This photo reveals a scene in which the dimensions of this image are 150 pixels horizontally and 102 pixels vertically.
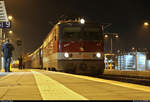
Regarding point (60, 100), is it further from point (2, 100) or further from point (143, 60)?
point (143, 60)

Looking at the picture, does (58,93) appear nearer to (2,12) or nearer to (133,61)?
(2,12)

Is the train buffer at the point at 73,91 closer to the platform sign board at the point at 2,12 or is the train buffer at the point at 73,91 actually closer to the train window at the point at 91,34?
the train window at the point at 91,34

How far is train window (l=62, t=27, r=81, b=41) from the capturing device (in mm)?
18812

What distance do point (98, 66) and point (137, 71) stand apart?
3.99 metres

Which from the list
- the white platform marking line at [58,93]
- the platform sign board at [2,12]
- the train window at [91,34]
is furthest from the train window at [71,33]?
the white platform marking line at [58,93]

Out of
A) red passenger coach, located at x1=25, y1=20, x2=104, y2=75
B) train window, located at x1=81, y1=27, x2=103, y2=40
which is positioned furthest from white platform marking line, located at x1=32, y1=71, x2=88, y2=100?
train window, located at x1=81, y1=27, x2=103, y2=40

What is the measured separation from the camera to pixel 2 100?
518 cm

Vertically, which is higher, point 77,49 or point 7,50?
point 77,49

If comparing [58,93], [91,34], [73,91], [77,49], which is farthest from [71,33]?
[58,93]

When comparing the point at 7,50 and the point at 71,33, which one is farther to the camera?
the point at 71,33

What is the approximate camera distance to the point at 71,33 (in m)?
19.0

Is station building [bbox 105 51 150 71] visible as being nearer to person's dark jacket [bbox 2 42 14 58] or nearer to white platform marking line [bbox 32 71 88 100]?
person's dark jacket [bbox 2 42 14 58]

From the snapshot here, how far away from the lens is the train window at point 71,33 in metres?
18.8

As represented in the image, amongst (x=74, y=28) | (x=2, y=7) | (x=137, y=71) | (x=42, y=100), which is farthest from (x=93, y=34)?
(x=42, y=100)
